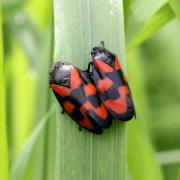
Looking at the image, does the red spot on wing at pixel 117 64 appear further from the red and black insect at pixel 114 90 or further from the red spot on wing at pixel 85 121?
the red spot on wing at pixel 85 121

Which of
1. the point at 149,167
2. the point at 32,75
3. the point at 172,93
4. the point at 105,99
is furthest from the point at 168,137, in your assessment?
the point at 105,99

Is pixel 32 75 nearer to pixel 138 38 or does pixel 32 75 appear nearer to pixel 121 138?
pixel 138 38

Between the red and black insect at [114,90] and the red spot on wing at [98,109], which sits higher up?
the red and black insect at [114,90]

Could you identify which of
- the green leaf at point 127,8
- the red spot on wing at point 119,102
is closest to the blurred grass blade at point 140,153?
the red spot on wing at point 119,102

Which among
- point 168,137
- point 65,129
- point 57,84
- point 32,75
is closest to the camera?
point 65,129

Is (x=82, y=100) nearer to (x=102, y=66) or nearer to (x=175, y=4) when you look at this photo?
(x=102, y=66)

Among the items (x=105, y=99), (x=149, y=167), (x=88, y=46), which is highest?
(x=88, y=46)

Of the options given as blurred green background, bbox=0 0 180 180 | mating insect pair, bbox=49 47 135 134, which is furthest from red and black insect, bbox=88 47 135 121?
blurred green background, bbox=0 0 180 180
